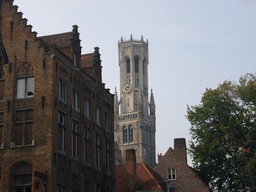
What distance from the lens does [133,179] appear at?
3844 centimetres

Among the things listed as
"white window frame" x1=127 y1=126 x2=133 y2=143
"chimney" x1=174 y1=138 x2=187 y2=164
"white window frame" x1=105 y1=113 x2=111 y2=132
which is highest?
"white window frame" x1=127 y1=126 x2=133 y2=143

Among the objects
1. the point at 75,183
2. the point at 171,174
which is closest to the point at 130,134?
the point at 171,174

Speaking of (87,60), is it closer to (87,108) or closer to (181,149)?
(87,108)

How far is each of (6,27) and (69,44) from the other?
4416 mm

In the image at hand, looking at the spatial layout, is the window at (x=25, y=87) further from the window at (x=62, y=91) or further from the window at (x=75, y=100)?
the window at (x=75, y=100)

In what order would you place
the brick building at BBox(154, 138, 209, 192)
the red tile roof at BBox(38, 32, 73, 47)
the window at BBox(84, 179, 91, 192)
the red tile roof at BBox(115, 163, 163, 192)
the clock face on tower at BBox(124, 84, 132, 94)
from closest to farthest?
the window at BBox(84, 179, 91, 192)
the red tile roof at BBox(38, 32, 73, 47)
the red tile roof at BBox(115, 163, 163, 192)
the brick building at BBox(154, 138, 209, 192)
the clock face on tower at BBox(124, 84, 132, 94)

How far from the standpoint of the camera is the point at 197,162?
132ft

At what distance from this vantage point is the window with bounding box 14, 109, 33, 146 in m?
26.4

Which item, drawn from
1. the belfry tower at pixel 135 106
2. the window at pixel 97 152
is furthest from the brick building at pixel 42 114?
the belfry tower at pixel 135 106

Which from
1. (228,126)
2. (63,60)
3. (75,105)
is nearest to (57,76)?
(63,60)

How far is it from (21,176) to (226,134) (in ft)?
64.2

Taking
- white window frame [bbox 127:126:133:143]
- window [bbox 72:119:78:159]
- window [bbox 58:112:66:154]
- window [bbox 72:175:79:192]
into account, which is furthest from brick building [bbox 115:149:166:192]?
white window frame [bbox 127:126:133:143]

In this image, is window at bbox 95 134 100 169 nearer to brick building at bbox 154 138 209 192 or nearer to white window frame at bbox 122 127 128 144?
brick building at bbox 154 138 209 192

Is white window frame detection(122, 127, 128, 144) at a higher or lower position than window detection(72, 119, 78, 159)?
higher
